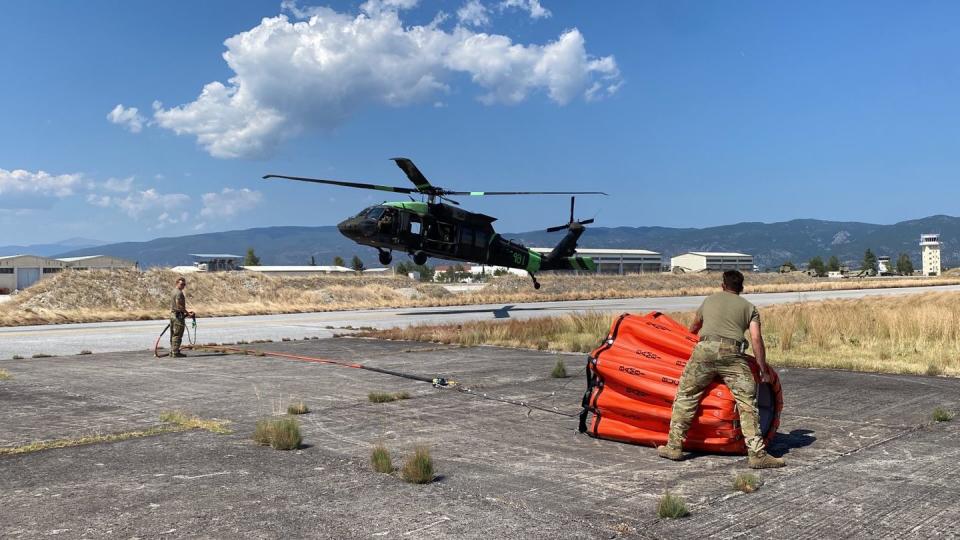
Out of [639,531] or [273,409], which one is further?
[273,409]

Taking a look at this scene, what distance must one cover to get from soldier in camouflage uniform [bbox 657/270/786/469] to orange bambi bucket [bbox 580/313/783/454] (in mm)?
190

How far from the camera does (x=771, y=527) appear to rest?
511 cm

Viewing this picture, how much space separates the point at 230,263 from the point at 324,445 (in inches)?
4449

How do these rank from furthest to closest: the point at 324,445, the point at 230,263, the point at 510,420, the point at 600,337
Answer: the point at 230,263 < the point at 600,337 < the point at 510,420 < the point at 324,445

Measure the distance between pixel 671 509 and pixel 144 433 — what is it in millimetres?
6177

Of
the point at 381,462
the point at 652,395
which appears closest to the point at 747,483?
the point at 652,395

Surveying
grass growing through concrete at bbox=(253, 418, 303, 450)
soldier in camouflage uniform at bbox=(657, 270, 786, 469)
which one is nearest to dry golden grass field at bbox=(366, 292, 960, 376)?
soldier in camouflage uniform at bbox=(657, 270, 786, 469)

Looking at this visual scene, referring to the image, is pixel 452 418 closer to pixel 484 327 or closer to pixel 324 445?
pixel 324 445

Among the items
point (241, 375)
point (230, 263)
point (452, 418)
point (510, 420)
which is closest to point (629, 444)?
point (510, 420)

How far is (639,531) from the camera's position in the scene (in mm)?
5055

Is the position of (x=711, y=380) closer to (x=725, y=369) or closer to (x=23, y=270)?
(x=725, y=369)

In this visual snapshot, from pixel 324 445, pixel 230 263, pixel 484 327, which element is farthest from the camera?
pixel 230 263

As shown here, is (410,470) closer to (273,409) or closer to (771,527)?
(771,527)

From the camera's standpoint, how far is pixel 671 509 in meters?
5.30
